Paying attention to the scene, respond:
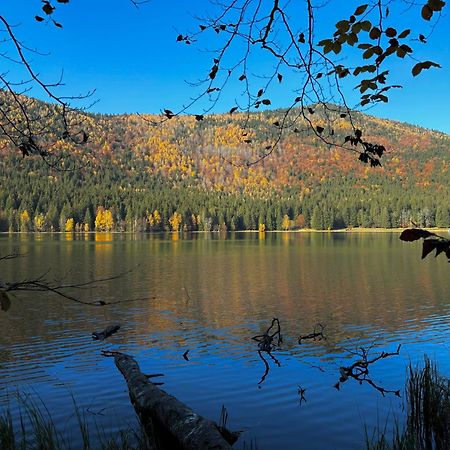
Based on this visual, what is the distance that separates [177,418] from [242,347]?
1173 cm

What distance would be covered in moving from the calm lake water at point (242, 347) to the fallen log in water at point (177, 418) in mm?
1194

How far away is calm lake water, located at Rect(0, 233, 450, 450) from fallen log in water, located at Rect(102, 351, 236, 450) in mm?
1194

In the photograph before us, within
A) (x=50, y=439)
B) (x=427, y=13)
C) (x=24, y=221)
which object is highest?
(x=24, y=221)

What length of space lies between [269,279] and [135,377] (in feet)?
107

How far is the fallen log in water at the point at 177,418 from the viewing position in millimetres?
6810

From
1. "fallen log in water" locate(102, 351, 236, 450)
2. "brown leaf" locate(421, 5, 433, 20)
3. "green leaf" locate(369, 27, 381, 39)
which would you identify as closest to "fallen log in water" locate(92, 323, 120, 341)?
"fallen log in water" locate(102, 351, 236, 450)

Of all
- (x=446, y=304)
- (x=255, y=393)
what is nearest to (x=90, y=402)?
(x=255, y=393)

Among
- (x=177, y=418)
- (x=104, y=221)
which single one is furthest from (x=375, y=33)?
(x=104, y=221)

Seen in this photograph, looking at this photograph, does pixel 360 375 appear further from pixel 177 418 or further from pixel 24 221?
pixel 24 221

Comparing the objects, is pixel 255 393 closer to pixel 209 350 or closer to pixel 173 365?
pixel 173 365

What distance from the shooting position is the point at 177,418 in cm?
789

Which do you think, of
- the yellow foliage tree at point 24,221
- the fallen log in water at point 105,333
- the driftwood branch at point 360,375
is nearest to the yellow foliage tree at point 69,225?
the yellow foliage tree at point 24,221

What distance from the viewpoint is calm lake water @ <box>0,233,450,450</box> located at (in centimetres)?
1169

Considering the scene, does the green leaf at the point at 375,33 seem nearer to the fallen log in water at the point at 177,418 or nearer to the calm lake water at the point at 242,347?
the fallen log in water at the point at 177,418
